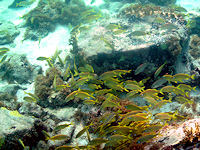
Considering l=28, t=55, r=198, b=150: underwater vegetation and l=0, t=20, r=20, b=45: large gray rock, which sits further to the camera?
l=0, t=20, r=20, b=45: large gray rock

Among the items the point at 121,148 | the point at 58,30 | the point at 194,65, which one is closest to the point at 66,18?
the point at 58,30

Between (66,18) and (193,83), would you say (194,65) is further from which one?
(66,18)

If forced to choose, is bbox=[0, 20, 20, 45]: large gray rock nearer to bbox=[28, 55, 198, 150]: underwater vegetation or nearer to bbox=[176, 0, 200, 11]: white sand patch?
bbox=[28, 55, 198, 150]: underwater vegetation

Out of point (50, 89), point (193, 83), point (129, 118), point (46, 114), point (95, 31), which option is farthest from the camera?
point (95, 31)

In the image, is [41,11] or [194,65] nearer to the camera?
[194,65]

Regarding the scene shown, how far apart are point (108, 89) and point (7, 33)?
9.19 m

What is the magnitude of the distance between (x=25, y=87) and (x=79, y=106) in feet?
10.6

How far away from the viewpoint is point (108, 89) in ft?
16.2

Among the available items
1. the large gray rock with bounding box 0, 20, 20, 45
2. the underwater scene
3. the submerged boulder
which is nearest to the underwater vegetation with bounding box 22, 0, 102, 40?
the underwater scene

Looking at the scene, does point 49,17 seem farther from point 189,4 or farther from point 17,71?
point 189,4

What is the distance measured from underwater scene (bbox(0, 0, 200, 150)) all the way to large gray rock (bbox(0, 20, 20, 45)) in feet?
0.20

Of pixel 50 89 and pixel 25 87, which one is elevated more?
pixel 50 89

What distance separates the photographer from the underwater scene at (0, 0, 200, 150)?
10.9 feet

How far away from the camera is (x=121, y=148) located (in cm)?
334
